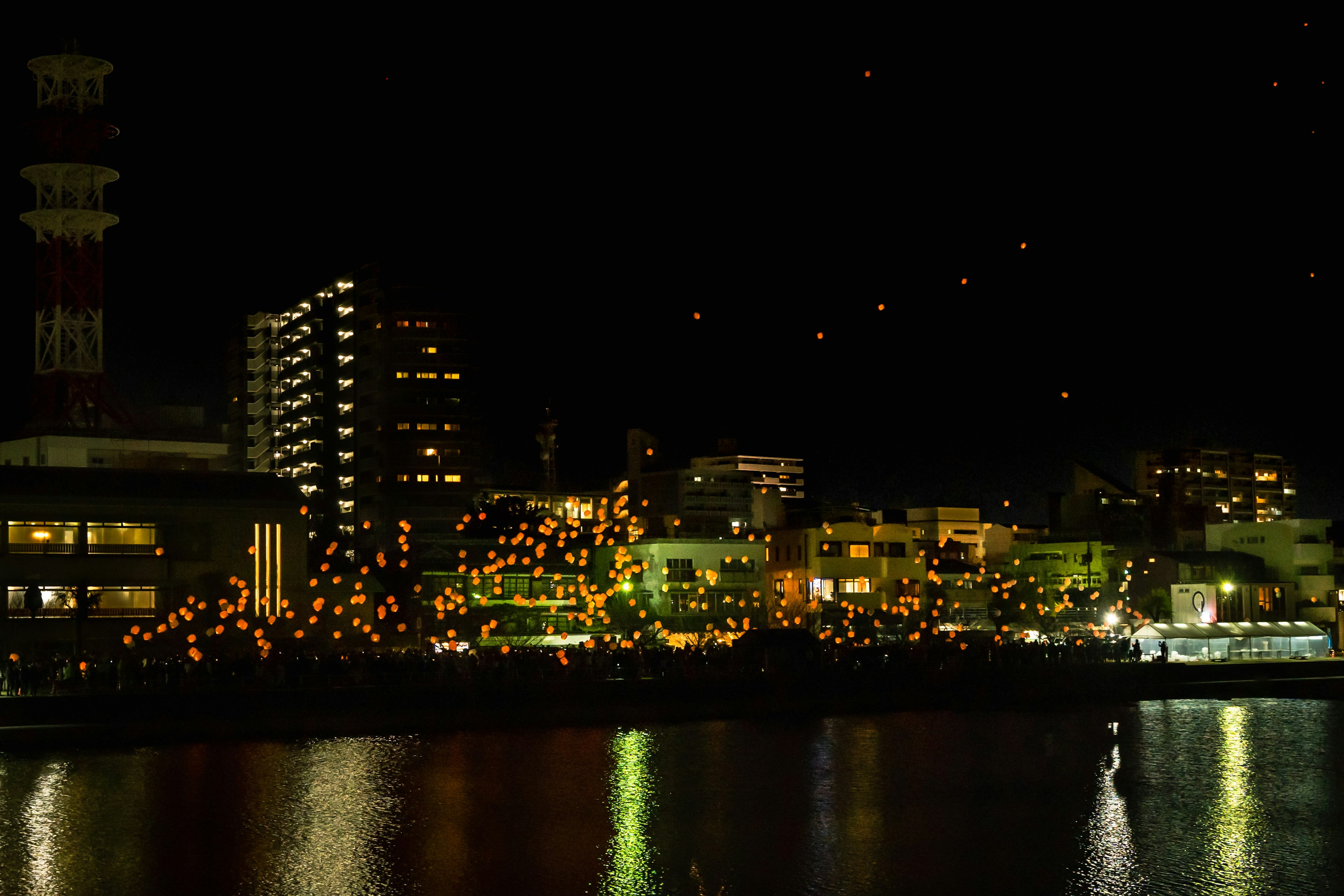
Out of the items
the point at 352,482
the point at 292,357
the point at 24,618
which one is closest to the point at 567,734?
the point at 24,618

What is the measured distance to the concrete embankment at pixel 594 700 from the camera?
28031 mm

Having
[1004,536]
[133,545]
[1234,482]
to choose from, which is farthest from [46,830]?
[1234,482]

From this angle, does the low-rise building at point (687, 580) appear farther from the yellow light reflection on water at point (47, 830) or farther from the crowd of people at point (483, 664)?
the yellow light reflection on water at point (47, 830)

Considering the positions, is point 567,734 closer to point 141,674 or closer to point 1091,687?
point 141,674

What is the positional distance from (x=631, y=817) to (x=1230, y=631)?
32461 millimetres

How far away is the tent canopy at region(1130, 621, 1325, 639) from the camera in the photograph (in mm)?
45406

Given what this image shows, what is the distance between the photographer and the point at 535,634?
4734 centimetres

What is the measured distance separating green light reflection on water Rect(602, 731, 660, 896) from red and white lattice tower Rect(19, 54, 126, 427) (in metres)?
35.9

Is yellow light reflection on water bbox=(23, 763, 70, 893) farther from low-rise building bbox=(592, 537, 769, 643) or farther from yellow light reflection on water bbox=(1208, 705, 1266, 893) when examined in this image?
low-rise building bbox=(592, 537, 769, 643)

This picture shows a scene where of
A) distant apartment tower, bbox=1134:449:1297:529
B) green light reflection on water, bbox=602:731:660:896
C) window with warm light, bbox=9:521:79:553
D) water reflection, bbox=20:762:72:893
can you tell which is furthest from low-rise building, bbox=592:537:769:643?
distant apartment tower, bbox=1134:449:1297:529

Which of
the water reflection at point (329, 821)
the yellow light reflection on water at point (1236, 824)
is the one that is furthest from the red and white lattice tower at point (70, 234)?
the yellow light reflection on water at point (1236, 824)

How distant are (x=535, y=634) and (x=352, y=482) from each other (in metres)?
37.5

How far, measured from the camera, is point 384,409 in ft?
263

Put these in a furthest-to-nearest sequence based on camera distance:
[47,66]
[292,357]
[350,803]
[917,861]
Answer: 1. [292,357]
2. [47,66]
3. [350,803]
4. [917,861]
